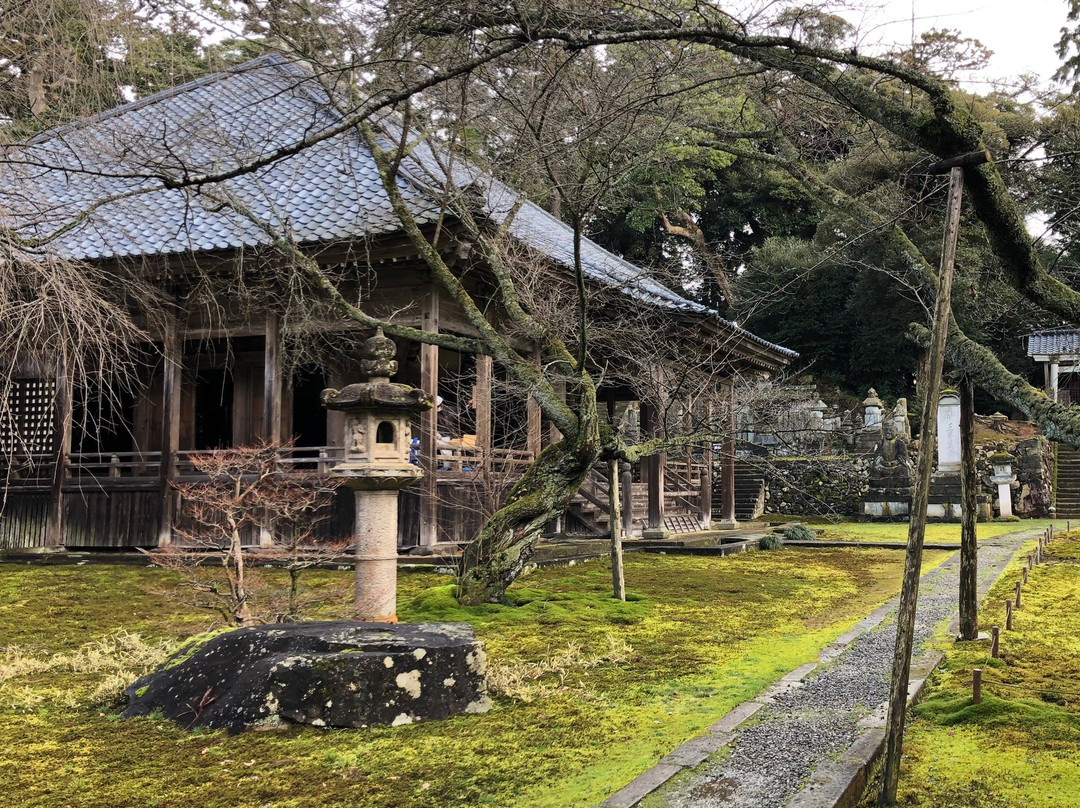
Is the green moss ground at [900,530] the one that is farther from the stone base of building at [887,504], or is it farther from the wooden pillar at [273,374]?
the wooden pillar at [273,374]

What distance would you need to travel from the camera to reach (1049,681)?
5.40m

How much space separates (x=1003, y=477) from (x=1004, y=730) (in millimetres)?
Answer: 19630

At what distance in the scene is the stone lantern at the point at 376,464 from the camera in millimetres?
6598

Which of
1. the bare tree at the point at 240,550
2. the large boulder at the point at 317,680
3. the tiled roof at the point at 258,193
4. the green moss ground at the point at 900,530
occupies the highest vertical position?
the tiled roof at the point at 258,193

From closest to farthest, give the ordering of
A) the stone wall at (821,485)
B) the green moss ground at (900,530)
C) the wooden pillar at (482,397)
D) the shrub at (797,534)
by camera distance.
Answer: the wooden pillar at (482,397) → the shrub at (797,534) → the green moss ground at (900,530) → the stone wall at (821,485)

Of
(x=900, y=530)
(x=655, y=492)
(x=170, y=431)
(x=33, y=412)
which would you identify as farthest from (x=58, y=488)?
(x=900, y=530)

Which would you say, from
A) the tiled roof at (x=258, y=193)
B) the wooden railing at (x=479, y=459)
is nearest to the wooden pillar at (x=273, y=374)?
the tiled roof at (x=258, y=193)

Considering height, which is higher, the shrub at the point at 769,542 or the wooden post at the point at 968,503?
the wooden post at the point at 968,503

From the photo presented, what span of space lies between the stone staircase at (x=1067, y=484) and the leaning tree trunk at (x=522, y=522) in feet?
59.5

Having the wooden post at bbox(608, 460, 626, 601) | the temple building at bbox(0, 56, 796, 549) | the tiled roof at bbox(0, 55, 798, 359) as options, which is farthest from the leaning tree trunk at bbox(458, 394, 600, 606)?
the tiled roof at bbox(0, 55, 798, 359)

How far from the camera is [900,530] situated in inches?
762

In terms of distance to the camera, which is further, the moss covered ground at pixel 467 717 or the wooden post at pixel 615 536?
the wooden post at pixel 615 536

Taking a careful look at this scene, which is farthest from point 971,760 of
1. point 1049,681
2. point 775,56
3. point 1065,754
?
point 775,56

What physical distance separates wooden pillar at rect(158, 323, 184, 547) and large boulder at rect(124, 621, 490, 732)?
25.9 feet
